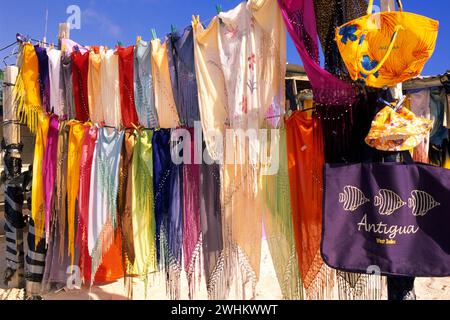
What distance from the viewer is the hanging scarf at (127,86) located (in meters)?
2.22

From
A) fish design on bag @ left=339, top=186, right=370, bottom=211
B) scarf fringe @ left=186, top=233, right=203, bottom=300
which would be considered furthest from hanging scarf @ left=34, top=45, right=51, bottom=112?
fish design on bag @ left=339, top=186, right=370, bottom=211

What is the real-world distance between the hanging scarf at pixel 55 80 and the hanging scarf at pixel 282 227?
1728 millimetres

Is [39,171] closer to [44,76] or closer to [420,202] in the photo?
[44,76]

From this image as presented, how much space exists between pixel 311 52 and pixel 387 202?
0.80 metres

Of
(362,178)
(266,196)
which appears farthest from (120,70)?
(362,178)

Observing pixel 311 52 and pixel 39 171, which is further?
pixel 39 171

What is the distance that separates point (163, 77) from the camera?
6.88 ft

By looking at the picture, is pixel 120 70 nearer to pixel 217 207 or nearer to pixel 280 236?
pixel 217 207

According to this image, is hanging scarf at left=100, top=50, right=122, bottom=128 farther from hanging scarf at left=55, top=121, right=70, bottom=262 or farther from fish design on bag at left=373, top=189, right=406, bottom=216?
fish design on bag at left=373, top=189, right=406, bottom=216

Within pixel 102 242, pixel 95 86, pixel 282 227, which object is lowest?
pixel 102 242

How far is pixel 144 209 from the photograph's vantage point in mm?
2164

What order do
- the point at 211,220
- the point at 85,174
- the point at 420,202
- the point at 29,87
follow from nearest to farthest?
1. the point at 420,202
2. the point at 211,220
3. the point at 85,174
4. the point at 29,87

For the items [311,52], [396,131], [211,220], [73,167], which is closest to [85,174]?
[73,167]

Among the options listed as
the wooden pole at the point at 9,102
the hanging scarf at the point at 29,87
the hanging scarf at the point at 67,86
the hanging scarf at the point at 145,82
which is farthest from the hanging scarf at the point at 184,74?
the wooden pole at the point at 9,102
